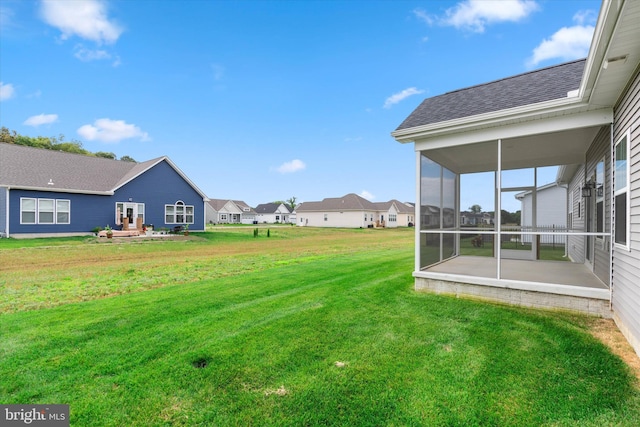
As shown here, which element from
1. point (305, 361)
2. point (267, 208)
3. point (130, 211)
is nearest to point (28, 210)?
point (130, 211)

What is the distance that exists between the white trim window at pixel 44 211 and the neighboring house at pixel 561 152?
20.3 meters

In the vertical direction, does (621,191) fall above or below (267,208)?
below

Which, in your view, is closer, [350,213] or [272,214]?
[350,213]

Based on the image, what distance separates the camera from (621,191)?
4086 mm

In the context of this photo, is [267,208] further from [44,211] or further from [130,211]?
[44,211]

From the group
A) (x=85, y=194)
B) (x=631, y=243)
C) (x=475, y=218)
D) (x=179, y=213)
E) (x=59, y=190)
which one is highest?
(x=59, y=190)

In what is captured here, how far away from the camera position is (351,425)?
2.22 meters

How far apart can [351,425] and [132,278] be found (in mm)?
7235

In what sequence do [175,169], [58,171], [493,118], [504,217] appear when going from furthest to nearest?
[175,169] < [58,171] < [504,217] < [493,118]

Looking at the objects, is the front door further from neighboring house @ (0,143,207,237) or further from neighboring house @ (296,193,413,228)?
neighboring house @ (296,193,413,228)

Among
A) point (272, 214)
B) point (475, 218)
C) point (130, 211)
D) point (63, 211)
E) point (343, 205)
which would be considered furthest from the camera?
point (272, 214)

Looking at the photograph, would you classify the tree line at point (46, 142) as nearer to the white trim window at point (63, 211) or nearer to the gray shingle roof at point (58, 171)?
the gray shingle roof at point (58, 171)

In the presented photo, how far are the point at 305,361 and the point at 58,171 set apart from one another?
74.8ft

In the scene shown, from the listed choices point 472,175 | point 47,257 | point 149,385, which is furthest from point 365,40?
point 149,385
